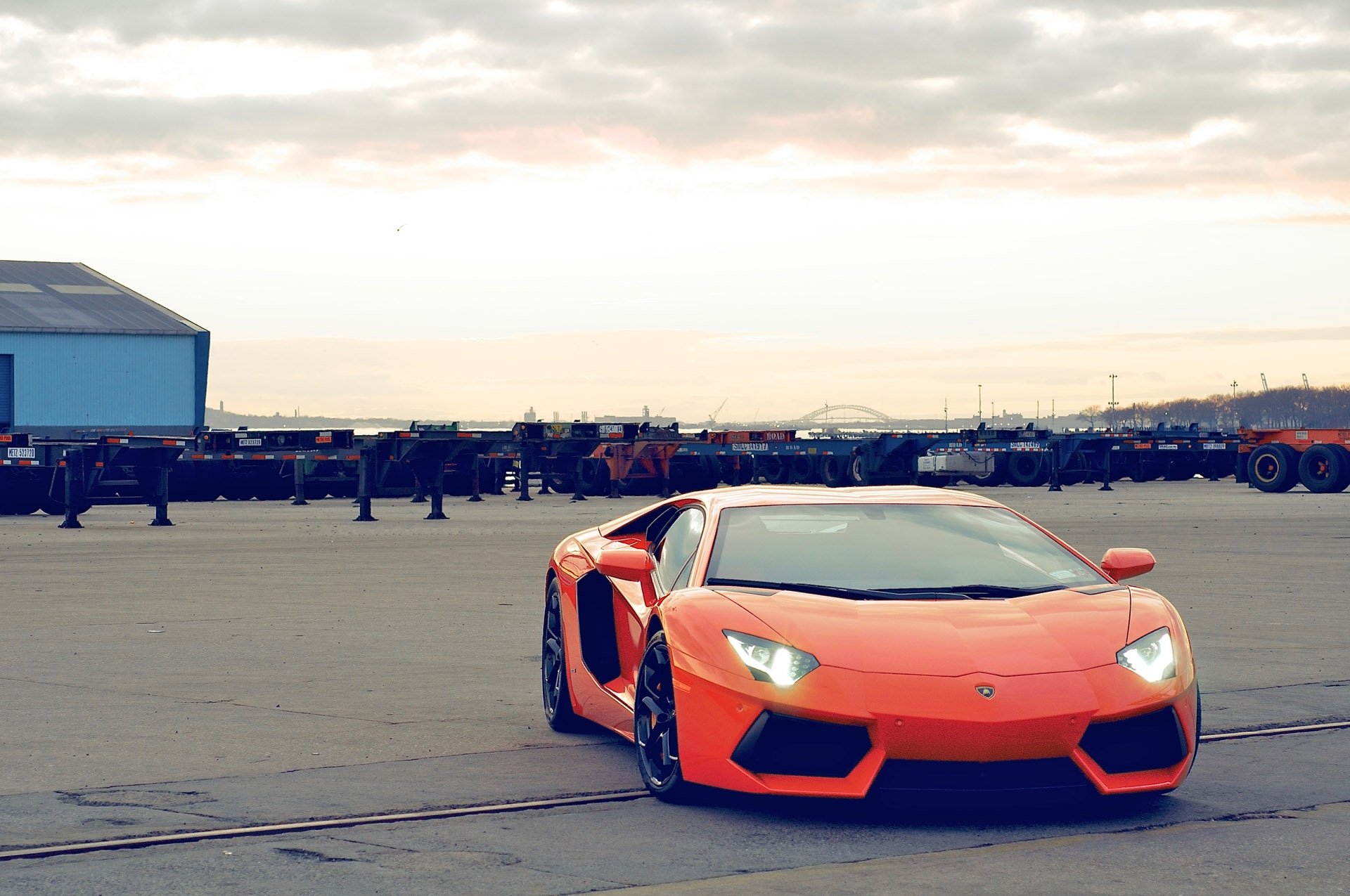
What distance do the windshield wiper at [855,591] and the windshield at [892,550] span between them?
1 cm

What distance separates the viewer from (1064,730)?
545cm

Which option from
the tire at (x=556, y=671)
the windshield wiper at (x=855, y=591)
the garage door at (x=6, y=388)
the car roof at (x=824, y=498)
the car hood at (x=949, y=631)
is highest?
the garage door at (x=6, y=388)

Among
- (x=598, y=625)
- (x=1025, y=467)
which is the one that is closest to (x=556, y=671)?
(x=598, y=625)

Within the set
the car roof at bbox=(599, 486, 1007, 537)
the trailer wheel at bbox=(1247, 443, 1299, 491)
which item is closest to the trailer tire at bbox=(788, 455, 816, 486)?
the trailer wheel at bbox=(1247, 443, 1299, 491)

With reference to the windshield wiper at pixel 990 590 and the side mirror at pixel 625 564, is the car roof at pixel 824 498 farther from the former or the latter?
the windshield wiper at pixel 990 590

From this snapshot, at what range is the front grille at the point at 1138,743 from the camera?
557 centimetres

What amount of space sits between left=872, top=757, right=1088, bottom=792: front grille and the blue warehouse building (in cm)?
6461

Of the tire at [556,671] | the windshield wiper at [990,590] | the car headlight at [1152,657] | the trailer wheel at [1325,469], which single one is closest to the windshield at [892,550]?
A: the windshield wiper at [990,590]

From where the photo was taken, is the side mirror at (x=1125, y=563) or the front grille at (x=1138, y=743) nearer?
the front grille at (x=1138, y=743)

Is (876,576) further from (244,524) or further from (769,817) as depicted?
(244,524)

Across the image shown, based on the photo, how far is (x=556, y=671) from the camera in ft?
25.9

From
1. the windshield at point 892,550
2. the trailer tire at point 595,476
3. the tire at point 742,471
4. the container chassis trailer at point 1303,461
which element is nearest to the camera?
the windshield at point 892,550

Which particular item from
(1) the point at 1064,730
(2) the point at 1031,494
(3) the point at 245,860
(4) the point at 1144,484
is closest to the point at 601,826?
(3) the point at 245,860

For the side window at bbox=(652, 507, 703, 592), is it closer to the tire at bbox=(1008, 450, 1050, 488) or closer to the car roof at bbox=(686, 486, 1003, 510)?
the car roof at bbox=(686, 486, 1003, 510)
